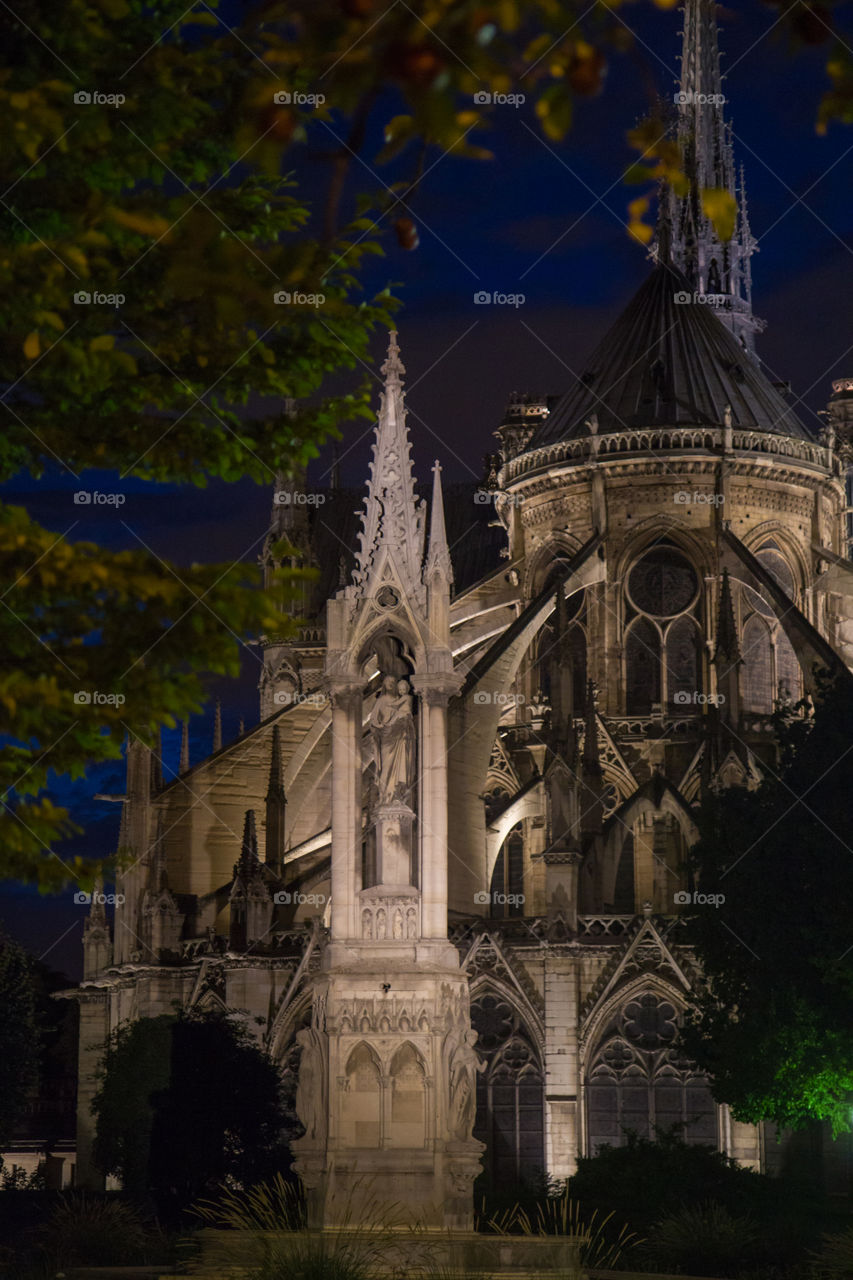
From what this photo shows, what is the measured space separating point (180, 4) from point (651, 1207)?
1900cm

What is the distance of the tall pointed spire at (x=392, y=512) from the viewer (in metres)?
22.0

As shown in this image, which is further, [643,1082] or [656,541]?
[656,541]

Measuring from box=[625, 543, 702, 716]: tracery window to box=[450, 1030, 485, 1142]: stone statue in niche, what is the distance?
95.5ft

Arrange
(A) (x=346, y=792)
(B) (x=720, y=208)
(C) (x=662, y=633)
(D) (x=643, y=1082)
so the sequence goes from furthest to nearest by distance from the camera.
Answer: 1. (C) (x=662, y=633)
2. (D) (x=643, y=1082)
3. (A) (x=346, y=792)
4. (B) (x=720, y=208)

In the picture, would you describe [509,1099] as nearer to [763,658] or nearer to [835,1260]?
[763,658]

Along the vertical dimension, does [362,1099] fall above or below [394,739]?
below

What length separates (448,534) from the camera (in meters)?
62.9

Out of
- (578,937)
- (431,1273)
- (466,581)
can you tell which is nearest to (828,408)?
(466,581)

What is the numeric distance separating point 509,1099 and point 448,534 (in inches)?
1028

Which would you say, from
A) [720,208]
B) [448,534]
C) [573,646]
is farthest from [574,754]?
[720,208]

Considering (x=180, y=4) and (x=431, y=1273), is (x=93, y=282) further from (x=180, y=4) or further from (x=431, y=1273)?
(x=431, y=1273)

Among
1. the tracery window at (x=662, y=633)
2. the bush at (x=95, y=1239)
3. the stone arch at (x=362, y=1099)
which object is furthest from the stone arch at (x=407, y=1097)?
the tracery window at (x=662, y=633)

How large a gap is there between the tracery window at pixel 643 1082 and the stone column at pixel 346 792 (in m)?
18.0

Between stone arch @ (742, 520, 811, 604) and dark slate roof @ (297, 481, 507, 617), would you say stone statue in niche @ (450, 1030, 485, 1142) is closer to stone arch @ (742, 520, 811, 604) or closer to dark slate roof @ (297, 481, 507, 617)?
stone arch @ (742, 520, 811, 604)
